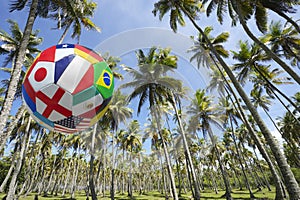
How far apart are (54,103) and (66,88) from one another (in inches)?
17.1

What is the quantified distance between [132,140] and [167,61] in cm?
2092

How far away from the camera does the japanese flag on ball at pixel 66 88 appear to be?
3.43 m

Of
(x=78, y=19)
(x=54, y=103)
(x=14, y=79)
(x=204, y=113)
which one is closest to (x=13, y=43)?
(x=78, y=19)

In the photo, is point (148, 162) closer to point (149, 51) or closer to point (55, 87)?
point (149, 51)

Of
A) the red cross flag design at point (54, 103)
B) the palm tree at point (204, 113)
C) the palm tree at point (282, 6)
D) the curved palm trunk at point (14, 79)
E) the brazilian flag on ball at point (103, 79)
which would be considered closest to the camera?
the red cross flag design at point (54, 103)

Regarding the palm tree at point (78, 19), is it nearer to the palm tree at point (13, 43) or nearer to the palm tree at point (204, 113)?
the palm tree at point (13, 43)

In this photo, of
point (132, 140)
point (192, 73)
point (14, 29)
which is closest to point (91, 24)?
point (14, 29)

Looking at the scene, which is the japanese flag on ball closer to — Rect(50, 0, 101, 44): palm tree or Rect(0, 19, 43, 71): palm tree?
Rect(50, 0, 101, 44): palm tree

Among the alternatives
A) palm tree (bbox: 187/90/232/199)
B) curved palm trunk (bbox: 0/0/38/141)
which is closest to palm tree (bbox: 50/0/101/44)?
curved palm trunk (bbox: 0/0/38/141)

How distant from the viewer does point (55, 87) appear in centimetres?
337

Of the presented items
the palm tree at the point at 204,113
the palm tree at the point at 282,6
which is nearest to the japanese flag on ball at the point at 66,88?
the palm tree at the point at 282,6

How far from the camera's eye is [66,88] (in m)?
3.40

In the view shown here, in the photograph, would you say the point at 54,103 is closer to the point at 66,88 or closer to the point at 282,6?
the point at 66,88

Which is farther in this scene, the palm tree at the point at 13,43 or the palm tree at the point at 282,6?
the palm tree at the point at 13,43
